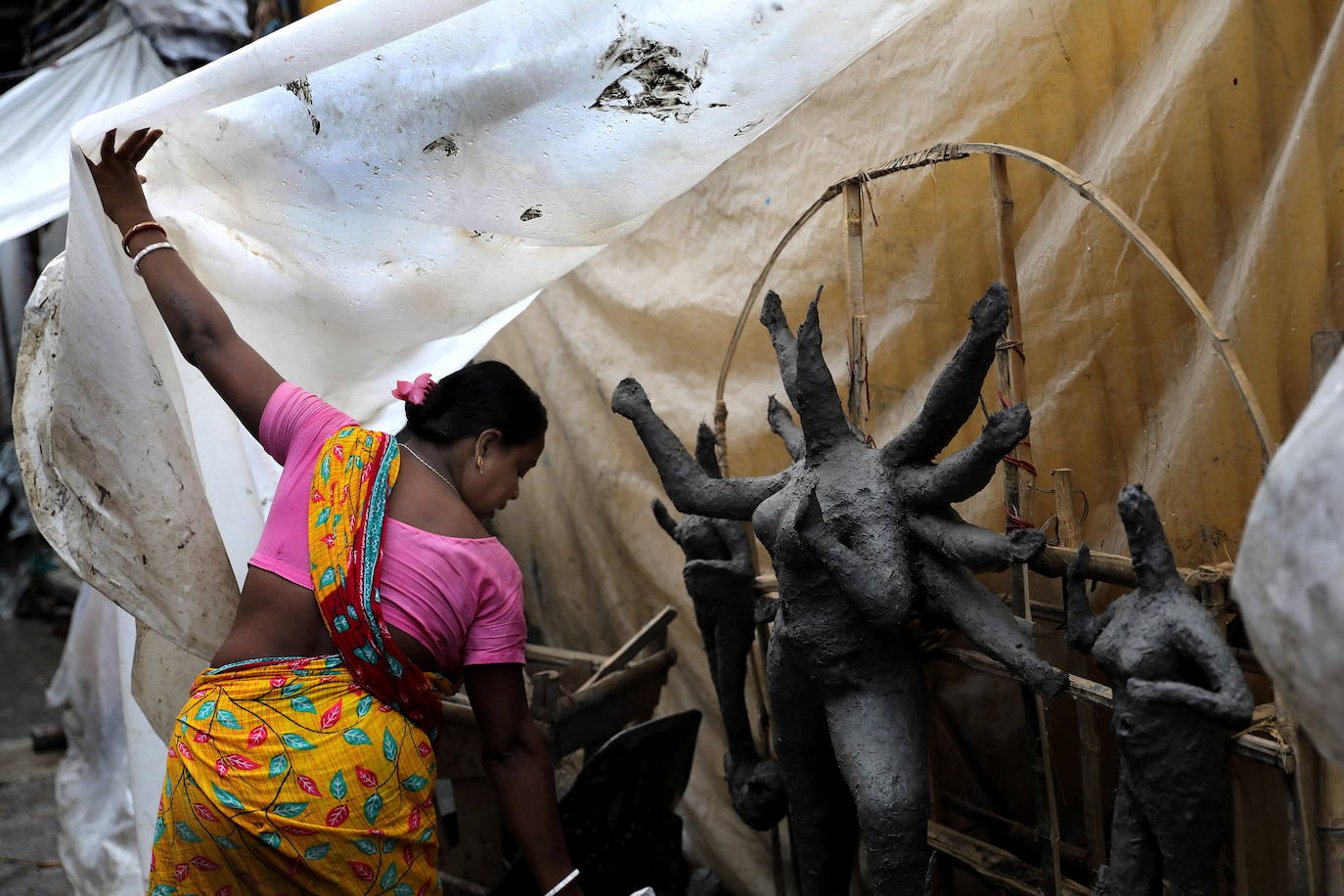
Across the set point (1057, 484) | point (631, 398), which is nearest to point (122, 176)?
point (631, 398)

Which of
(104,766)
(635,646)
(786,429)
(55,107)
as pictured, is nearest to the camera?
(786,429)

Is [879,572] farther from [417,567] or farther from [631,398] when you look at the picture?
[417,567]

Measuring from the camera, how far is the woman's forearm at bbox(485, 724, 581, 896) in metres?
1.82

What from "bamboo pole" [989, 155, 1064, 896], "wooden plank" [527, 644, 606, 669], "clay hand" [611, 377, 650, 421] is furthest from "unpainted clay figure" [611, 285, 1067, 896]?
"wooden plank" [527, 644, 606, 669]


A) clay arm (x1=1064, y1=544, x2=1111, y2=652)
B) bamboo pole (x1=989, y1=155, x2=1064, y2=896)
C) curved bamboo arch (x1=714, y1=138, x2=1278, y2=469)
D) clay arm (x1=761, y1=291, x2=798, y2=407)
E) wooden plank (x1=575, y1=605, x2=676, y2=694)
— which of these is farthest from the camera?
wooden plank (x1=575, y1=605, x2=676, y2=694)

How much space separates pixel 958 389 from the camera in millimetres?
1592

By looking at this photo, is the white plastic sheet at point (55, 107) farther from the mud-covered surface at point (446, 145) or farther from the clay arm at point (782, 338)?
the clay arm at point (782, 338)

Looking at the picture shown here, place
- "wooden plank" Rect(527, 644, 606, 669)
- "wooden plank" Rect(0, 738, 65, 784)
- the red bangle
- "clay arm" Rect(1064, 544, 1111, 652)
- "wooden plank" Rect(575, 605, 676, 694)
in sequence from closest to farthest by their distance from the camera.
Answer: "clay arm" Rect(1064, 544, 1111, 652)
the red bangle
"wooden plank" Rect(575, 605, 676, 694)
"wooden plank" Rect(527, 644, 606, 669)
"wooden plank" Rect(0, 738, 65, 784)

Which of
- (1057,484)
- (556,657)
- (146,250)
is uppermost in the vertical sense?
(146,250)

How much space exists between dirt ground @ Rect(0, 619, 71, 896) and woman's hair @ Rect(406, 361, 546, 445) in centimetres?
307

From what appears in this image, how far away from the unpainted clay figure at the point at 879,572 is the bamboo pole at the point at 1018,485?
0.41ft

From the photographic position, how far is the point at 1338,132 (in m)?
1.75

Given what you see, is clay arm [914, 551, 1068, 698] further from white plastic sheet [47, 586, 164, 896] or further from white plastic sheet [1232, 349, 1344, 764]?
white plastic sheet [47, 586, 164, 896]

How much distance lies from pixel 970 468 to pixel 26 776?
15.9 feet
